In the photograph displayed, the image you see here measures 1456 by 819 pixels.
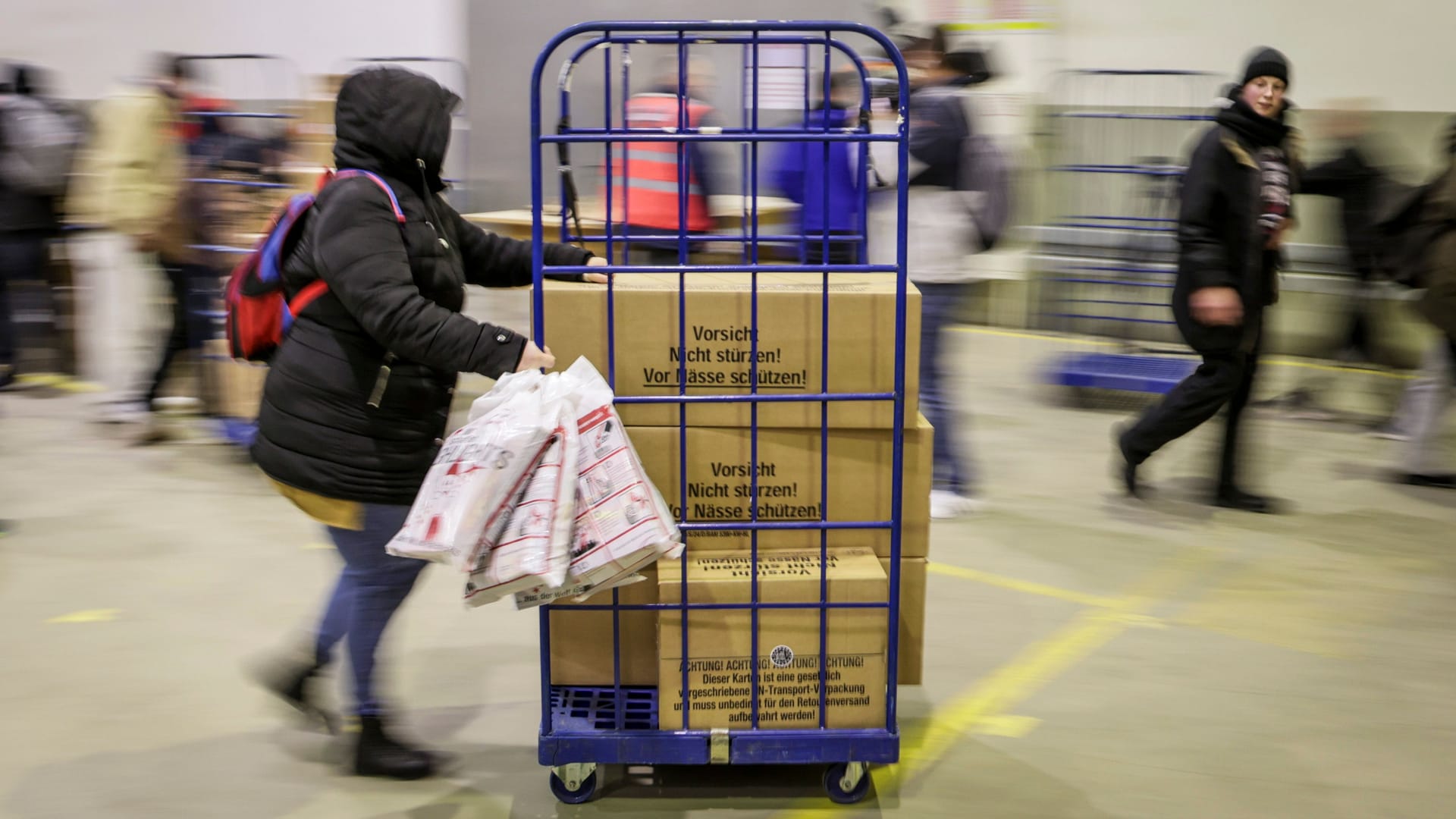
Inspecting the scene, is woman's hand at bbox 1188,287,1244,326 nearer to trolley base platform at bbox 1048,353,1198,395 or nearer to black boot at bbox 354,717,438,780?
trolley base platform at bbox 1048,353,1198,395

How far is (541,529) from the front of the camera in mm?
2424

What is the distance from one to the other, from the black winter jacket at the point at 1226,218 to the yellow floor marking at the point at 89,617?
12.9 feet

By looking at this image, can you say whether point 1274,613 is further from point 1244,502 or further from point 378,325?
point 378,325

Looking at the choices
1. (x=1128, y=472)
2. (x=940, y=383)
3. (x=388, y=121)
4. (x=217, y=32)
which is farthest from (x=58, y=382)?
(x=1128, y=472)

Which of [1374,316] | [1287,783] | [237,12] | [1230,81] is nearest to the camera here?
[1287,783]

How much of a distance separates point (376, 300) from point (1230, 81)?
6.56 metres

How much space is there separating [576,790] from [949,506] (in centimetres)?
251

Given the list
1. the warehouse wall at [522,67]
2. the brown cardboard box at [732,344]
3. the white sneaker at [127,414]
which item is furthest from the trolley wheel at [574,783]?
the warehouse wall at [522,67]

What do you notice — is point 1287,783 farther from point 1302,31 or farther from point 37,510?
point 1302,31

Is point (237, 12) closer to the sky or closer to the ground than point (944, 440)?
closer to the sky

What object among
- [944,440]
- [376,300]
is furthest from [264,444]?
[944,440]

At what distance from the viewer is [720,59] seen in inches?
353

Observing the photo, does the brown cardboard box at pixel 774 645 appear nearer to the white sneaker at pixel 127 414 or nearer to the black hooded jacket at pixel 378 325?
the black hooded jacket at pixel 378 325

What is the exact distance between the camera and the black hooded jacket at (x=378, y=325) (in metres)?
2.59
